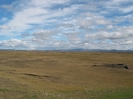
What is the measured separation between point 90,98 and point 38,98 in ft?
14.7

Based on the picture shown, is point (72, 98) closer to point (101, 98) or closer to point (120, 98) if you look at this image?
point (101, 98)

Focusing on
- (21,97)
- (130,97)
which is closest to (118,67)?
(130,97)

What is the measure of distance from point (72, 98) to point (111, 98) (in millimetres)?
3363

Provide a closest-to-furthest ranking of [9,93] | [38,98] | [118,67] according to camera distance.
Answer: [38,98] → [9,93] → [118,67]

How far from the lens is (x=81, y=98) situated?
1822cm

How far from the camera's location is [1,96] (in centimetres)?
1759

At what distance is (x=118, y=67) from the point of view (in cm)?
5044

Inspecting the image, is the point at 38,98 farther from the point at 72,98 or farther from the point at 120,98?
the point at 120,98

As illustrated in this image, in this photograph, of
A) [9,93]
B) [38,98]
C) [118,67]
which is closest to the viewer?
[38,98]

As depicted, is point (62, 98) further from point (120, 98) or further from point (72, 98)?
point (120, 98)

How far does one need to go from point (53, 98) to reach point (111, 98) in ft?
16.2

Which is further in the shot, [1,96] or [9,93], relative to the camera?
[9,93]

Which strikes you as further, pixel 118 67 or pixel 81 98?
pixel 118 67

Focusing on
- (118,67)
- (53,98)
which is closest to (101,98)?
(53,98)
